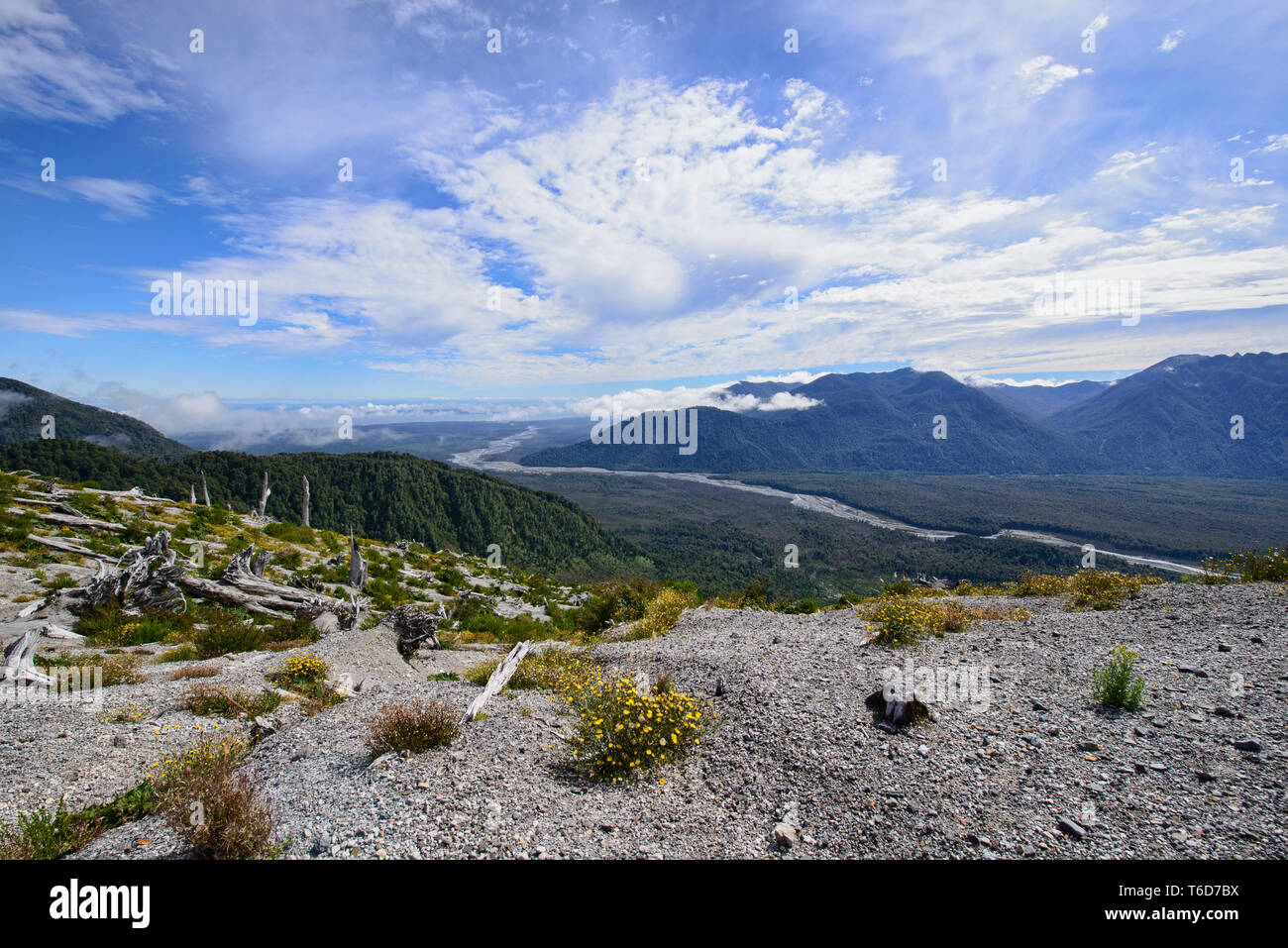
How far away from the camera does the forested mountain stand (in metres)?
56.2

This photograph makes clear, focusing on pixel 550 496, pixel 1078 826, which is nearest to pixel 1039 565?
pixel 550 496

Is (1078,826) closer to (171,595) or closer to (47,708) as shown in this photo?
(47,708)

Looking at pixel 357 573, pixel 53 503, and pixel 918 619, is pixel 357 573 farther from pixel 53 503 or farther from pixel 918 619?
pixel 918 619

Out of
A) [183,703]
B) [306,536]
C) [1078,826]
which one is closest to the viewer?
[1078,826]

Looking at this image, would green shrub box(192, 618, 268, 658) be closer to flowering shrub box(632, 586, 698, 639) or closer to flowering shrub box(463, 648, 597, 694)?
flowering shrub box(463, 648, 597, 694)

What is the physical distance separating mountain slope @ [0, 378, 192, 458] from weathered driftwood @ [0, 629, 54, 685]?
168m

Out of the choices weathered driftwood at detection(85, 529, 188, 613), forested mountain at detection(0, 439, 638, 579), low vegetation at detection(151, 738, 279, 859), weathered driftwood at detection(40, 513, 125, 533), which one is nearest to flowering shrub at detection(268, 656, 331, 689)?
low vegetation at detection(151, 738, 279, 859)

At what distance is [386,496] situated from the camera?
8838 cm

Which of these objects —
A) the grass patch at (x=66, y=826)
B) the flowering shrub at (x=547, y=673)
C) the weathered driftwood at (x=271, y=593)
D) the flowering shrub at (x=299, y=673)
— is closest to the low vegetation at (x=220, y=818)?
the grass patch at (x=66, y=826)
